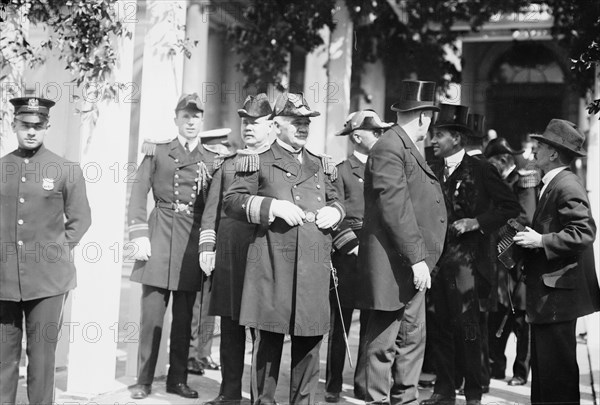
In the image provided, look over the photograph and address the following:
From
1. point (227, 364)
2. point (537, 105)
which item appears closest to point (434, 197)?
point (227, 364)

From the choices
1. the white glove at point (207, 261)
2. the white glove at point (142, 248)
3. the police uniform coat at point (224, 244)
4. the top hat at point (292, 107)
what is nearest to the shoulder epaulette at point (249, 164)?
the top hat at point (292, 107)

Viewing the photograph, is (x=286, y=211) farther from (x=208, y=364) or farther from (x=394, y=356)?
(x=208, y=364)

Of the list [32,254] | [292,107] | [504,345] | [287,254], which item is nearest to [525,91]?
[504,345]

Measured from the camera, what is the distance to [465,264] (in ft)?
21.6

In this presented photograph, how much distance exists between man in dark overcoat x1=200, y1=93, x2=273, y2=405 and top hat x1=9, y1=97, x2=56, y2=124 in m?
1.38

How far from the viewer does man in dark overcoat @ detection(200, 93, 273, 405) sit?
20.5 feet

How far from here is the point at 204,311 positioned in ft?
23.1

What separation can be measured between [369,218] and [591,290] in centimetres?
152

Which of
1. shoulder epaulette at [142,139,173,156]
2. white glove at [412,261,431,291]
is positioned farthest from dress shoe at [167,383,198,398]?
white glove at [412,261,431,291]

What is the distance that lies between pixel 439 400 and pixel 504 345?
1695mm

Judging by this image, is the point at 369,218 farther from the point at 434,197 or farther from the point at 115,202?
the point at 115,202

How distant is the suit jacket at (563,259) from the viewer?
5477 mm

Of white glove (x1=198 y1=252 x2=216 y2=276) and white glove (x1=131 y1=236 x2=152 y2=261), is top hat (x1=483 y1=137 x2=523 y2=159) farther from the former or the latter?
white glove (x1=131 y1=236 x2=152 y2=261)

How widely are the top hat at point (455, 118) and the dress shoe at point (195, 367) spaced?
114 inches
